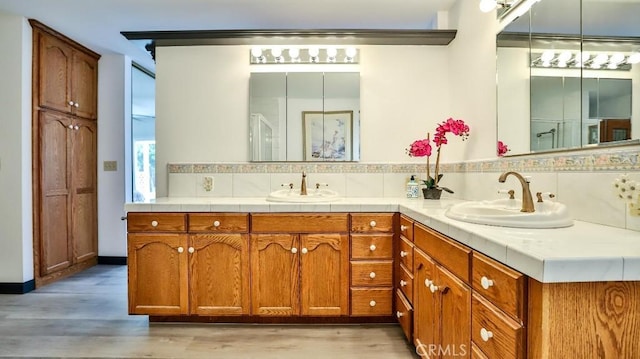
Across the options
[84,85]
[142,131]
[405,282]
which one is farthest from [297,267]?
[142,131]

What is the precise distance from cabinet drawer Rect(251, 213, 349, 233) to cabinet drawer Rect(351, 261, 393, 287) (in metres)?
0.25

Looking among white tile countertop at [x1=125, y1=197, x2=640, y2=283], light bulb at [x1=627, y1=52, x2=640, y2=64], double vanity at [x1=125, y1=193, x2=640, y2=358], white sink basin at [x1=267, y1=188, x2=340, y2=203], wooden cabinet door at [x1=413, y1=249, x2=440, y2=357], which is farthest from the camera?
white sink basin at [x1=267, y1=188, x2=340, y2=203]

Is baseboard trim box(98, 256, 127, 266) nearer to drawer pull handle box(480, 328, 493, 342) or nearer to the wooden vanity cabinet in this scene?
the wooden vanity cabinet

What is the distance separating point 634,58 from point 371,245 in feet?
4.82

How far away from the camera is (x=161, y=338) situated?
200cm

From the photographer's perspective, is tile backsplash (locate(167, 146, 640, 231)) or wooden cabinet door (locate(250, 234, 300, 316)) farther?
wooden cabinet door (locate(250, 234, 300, 316))

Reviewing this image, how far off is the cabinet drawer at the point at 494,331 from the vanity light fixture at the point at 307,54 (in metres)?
2.07

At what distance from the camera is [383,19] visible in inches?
106

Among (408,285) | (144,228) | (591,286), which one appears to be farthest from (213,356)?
(591,286)

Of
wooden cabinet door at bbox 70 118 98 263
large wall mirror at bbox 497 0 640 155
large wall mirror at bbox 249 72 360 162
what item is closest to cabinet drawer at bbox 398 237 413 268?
large wall mirror at bbox 497 0 640 155

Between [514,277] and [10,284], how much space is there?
12.1 ft

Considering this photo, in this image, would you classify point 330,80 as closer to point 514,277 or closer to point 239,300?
point 239,300

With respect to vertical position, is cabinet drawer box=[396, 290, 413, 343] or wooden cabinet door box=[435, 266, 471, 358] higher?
wooden cabinet door box=[435, 266, 471, 358]

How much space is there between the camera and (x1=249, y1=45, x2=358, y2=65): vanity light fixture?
2.59 metres
